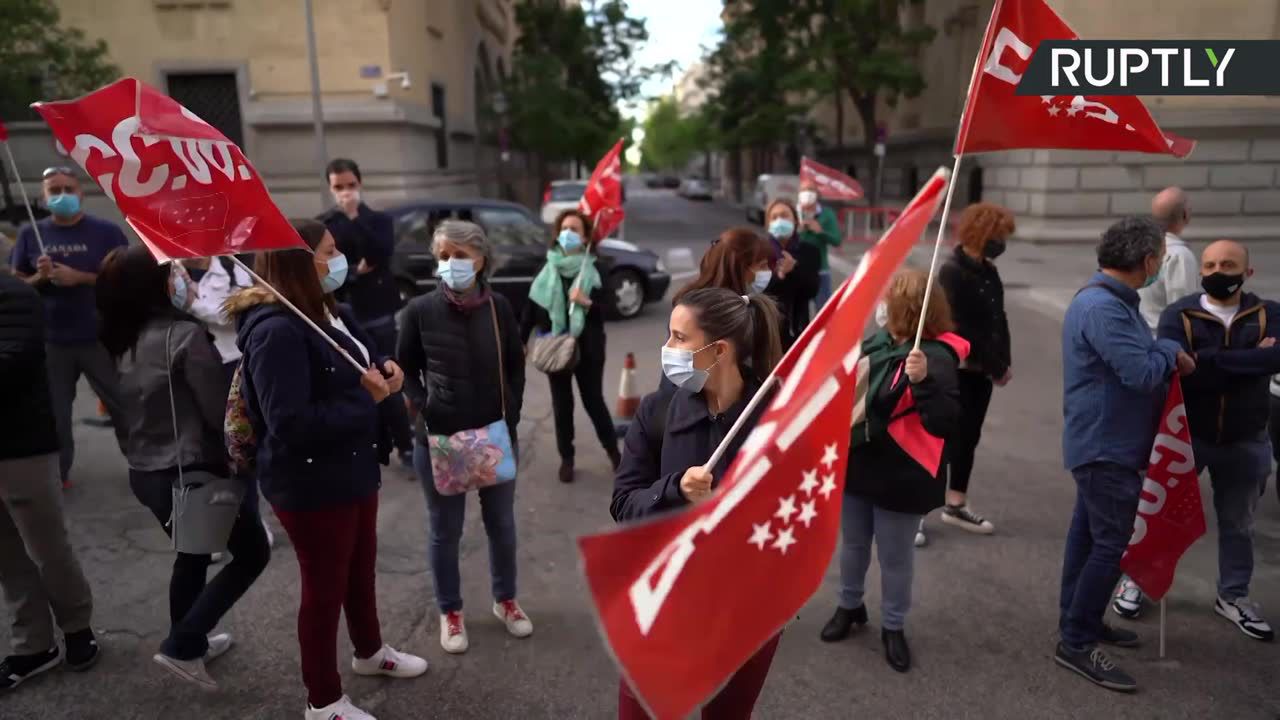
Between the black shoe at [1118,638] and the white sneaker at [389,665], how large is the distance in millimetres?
2884

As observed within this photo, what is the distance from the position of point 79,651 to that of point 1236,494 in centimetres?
491

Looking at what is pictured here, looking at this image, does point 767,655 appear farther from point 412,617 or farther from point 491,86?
point 491,86

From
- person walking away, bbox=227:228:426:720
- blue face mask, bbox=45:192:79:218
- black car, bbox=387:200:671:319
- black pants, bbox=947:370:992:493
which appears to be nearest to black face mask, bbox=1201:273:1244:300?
black pants, bbox=947:370:992:493

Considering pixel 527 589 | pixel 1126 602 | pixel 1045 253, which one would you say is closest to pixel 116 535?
pixel 527 589

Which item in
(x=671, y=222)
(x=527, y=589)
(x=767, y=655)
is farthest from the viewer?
(x=671, y=222)

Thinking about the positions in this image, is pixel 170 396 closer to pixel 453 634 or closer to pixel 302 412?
pixel 302 412

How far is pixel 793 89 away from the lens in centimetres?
2775

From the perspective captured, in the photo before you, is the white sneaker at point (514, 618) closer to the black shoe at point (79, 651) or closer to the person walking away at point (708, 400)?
the person walking away at point (708, 400)

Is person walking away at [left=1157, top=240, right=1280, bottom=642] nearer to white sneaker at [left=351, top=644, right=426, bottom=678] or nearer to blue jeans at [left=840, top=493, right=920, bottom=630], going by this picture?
blue jeans at [left=840, top=493, right=920, bottom=630]

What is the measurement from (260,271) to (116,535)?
117 inches

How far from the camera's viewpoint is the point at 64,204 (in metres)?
5.18

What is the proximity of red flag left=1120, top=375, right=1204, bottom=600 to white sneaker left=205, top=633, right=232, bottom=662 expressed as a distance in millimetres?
3723

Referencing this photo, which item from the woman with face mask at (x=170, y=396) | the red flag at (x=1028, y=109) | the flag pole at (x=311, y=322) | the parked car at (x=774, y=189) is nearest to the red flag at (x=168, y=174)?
the flag pole at (x=311, y=322)

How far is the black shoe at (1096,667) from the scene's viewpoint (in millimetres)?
3434
